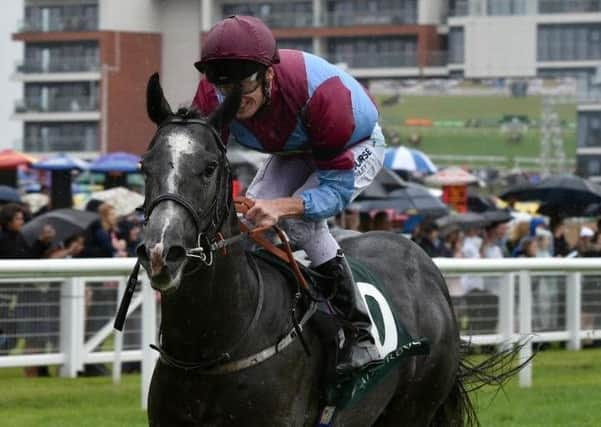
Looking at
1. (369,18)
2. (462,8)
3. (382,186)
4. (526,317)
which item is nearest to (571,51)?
(462,8)

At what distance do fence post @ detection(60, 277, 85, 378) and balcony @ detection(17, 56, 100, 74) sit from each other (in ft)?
199

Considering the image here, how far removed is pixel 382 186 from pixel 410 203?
17.6 inches

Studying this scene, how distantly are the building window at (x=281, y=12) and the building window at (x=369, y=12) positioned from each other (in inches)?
41.0

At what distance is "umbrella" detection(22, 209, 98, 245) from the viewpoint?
11.2 metres

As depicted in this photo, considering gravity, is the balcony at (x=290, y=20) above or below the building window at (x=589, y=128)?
above

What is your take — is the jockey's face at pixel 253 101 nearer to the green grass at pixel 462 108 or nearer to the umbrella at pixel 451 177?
the umbrella at pixel 451 177

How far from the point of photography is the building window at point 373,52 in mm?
66438

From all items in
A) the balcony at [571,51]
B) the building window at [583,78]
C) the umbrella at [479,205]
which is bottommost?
the umbrella at [479,205]

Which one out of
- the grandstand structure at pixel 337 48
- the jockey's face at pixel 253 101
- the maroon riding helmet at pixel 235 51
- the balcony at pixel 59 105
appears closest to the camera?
the maroon riding helmet at pixel 235 51

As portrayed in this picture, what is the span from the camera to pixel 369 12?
67.2 m

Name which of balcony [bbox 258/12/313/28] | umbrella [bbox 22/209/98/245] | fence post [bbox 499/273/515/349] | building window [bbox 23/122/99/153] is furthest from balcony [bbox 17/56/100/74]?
fence post [bbox 499/273/515/349]

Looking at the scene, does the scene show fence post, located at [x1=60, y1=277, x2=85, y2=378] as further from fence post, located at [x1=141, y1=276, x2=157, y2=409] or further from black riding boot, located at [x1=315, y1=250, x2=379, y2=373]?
black riding boot, located at [x1=315, y1=250, x2=379, y2=373]

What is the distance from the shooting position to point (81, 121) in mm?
68188

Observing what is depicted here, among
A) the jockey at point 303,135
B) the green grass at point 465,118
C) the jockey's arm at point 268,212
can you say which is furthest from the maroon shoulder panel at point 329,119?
the green grass at point 465,118
